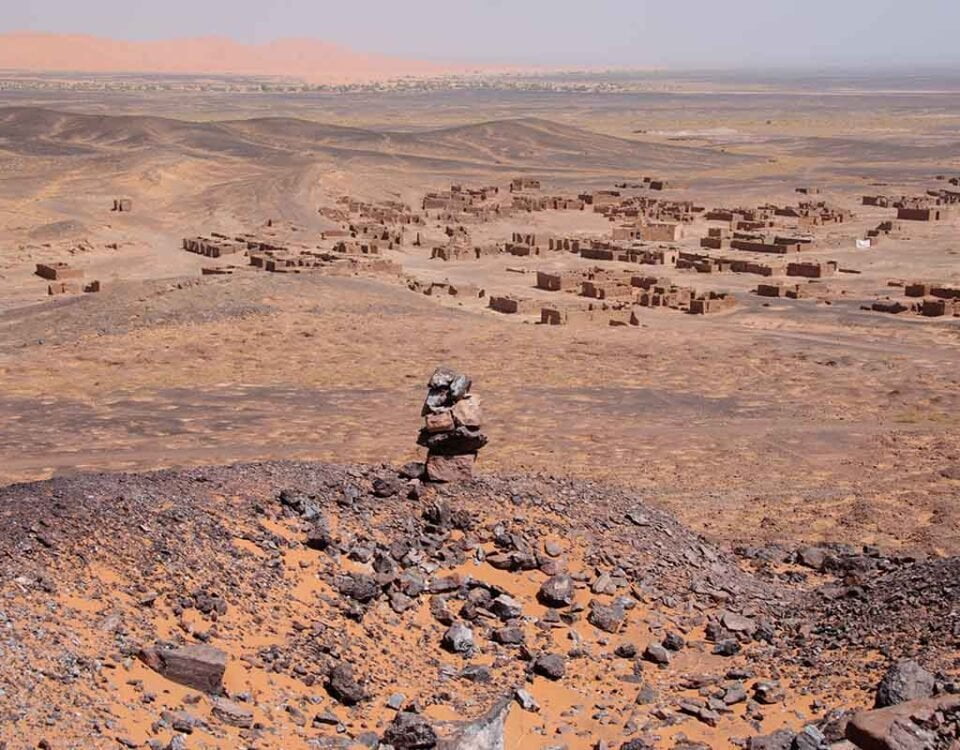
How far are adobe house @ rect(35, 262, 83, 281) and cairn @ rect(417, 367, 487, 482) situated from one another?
2836 cm

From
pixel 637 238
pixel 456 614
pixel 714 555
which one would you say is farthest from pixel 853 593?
pixel 637 238

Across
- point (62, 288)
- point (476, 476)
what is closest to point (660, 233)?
point (62, 288)

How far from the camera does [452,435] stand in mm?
13914

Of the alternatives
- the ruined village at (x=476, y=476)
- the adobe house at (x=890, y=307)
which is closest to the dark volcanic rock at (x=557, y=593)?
the ruined village at (x=476, y=476)

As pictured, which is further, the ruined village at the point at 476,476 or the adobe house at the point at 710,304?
the adobe house at the point at 710,304

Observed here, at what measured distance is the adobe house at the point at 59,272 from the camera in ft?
131

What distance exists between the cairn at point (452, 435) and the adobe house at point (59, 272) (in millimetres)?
28364

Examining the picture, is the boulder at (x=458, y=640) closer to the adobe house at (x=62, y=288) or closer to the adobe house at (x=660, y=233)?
the adobe house at (x=62, y=288)

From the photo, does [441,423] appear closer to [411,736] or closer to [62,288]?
[411,736]

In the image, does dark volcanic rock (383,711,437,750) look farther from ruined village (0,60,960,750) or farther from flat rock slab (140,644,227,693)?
flat rock slab (140,644,227,693)

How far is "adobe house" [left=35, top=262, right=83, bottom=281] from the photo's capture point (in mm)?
39781

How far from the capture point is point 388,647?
11.0 m

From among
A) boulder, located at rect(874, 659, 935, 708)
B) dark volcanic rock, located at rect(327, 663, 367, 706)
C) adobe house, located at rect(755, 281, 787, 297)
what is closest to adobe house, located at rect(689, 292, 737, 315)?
adobe house, located at rect(755, 281, 787, 297)

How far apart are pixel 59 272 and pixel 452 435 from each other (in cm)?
2875
